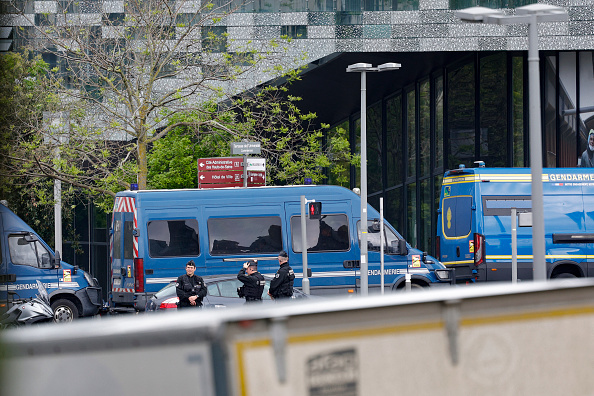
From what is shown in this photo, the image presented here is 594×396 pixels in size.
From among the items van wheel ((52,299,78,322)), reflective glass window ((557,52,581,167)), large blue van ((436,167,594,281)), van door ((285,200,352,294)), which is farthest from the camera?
reflective glass window ((557,52,581,167))

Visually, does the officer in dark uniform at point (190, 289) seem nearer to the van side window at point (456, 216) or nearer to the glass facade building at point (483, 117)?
the van side window at point (456, 216)

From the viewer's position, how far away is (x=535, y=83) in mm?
13891

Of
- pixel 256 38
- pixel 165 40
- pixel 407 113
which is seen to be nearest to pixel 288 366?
pixel 165 40

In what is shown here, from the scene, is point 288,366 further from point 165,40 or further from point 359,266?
point 165,40

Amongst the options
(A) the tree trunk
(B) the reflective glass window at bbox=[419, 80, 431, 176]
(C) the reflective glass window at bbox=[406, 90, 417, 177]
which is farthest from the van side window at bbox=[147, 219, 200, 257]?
(C) the reflective glass window at bbox=[406, 90, 417, 177]

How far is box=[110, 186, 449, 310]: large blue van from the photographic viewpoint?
17.3 m

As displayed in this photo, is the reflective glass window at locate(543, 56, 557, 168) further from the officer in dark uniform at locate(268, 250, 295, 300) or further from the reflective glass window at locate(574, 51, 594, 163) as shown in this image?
the officer in dark uniform at locate(268, 250, 295, 300)

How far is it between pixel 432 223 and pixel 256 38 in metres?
9.15

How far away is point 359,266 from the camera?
18.2 m

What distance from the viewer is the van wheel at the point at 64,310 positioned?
751 inches

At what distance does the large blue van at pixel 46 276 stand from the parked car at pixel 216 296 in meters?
4.88

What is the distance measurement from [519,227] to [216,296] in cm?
871

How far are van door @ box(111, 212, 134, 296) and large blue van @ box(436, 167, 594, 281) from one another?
731 centimetres

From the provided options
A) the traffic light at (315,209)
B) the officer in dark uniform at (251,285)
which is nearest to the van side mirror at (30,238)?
the traffic light at (315,209)
